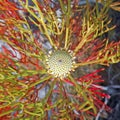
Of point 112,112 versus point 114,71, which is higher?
point 114,71

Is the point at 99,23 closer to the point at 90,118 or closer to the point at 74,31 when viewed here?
the point at 74,31

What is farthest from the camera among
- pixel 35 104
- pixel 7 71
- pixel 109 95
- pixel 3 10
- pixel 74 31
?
pixel 109 95

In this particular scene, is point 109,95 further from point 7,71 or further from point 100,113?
point 7,71

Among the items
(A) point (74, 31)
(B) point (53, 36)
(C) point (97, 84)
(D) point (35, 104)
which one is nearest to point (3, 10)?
(B) point (53, 36)

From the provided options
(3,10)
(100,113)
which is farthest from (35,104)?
(100,113)

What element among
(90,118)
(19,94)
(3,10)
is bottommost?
(90,118)

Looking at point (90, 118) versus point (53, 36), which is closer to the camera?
point (53, 36)

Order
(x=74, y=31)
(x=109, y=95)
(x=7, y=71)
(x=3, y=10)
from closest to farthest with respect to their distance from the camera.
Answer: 1. (x=7, y=71)
2. (x=3, y=10)
3. (x=74, y=31)
4. (x=109, y=95)
